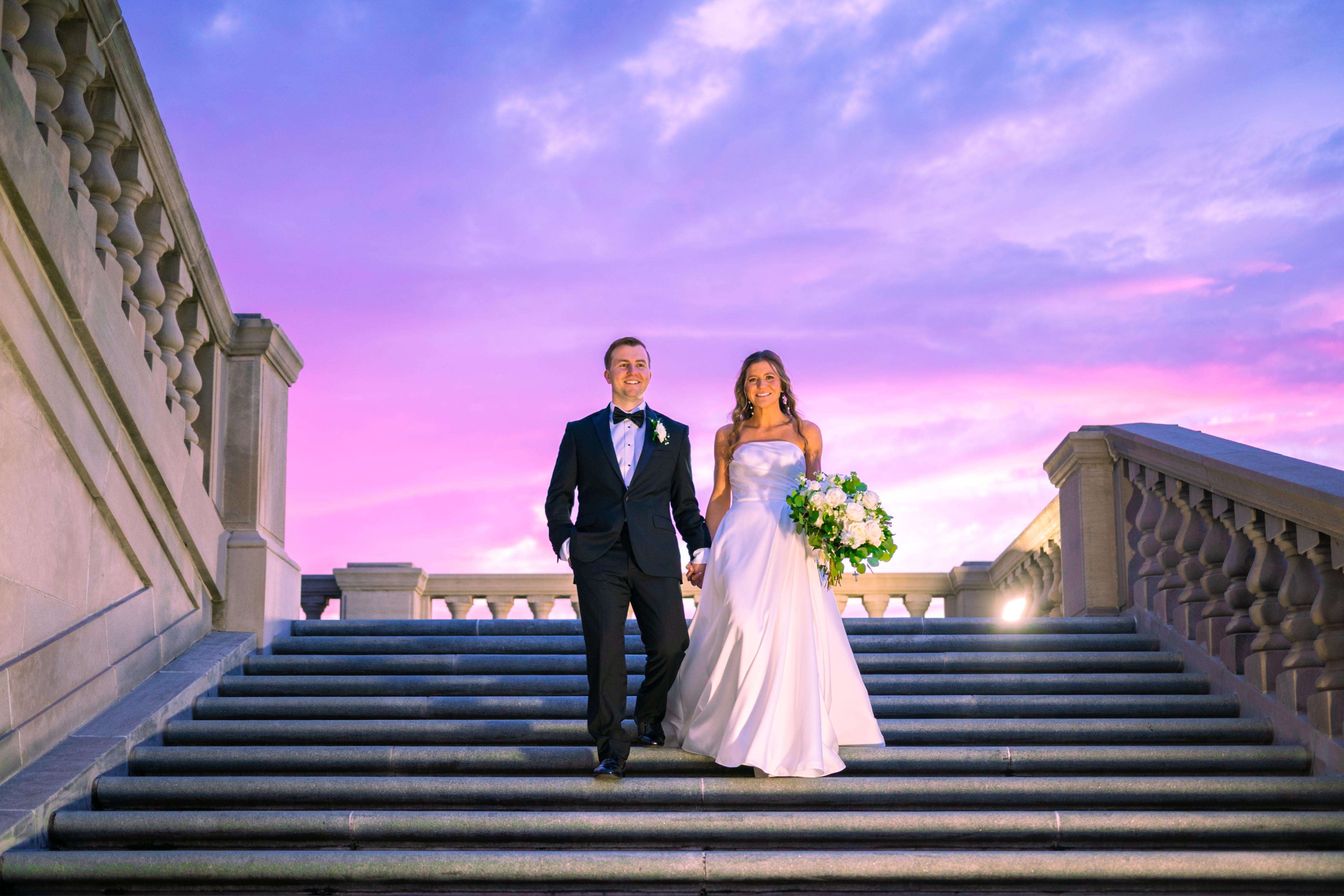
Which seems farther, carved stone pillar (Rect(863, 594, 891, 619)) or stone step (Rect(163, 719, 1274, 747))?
carved stone pillar (Rect(863, 594, 891, 619))

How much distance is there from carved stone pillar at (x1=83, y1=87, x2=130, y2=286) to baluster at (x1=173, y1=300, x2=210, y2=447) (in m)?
1.07

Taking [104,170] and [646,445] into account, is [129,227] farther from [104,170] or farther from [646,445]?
[646,445]

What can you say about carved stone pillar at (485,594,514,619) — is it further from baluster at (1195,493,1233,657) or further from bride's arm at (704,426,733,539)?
baluster at (1195,493,1233,657)

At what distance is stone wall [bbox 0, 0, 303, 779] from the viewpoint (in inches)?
247

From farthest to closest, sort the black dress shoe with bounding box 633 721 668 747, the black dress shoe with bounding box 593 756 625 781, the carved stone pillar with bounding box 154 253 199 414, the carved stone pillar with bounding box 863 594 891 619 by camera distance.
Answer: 1. the carved stone pillar with bounding box 863 594 891 619
2. the carved stone pillar with bounding box 154 253 199 414
3. the black dress shoe with bounding box 633 721 668 747
4. the black dress shoe with bounding box 593 756 625 781

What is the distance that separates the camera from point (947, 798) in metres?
6.25

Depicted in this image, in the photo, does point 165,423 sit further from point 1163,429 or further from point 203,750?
point 1163,429

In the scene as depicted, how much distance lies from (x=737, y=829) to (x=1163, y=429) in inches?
177

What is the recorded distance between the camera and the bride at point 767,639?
Answer: 627 cm

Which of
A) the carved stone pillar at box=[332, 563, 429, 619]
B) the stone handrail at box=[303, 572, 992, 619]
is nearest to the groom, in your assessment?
the stone handrail at box=[303, 572, 992, 619]

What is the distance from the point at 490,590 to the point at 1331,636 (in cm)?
726

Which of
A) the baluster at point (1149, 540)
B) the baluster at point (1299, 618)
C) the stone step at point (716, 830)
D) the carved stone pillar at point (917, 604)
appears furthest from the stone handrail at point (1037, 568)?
the stone step at point (716, 830)

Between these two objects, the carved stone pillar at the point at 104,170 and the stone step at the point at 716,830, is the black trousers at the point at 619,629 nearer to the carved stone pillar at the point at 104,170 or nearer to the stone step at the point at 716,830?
the stone step at the point at 716,830

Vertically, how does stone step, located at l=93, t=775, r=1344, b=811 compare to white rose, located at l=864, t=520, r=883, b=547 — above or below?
below
